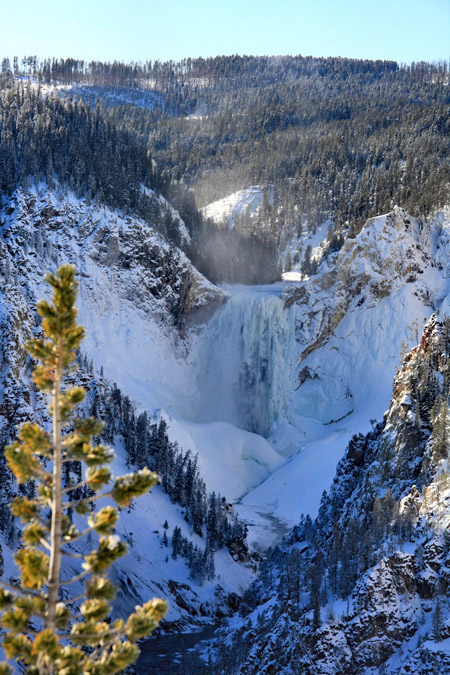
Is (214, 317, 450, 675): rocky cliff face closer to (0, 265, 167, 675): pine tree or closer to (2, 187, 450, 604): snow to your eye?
(0, 265, 167, 675): pine tree

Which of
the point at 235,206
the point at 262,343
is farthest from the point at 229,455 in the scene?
the point at 235,206

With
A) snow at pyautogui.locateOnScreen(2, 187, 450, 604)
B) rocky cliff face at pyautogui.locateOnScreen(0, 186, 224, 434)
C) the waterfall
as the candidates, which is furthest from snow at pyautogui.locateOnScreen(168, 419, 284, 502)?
rocky cliff face at pyautogui.locateOnScreen(0, 186, 224, 434)

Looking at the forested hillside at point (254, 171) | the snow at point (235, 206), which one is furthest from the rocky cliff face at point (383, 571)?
the snow at point (235, 206)

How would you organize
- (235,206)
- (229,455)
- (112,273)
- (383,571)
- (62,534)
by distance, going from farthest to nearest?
(235,206)
(112,273)
(229,455)
(383,571)
(62,534)

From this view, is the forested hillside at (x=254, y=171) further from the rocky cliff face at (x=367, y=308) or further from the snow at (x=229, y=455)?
the snow at (x=229, y=455)

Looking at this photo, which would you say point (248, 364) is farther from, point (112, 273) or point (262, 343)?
point (112, 273)

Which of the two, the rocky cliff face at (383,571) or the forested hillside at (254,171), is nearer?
the rocky cliff face at (383,571)
